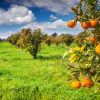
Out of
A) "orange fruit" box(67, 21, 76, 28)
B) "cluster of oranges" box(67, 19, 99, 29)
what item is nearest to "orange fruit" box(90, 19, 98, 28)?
"cluster of oranges" box(67, 19, 99, 29)

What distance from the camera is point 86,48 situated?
6.65m

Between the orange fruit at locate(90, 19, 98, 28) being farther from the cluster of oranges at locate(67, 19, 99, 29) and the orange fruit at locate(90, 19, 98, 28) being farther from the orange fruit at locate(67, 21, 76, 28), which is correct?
the orange fruit at locate(67, 21, 76, 28)

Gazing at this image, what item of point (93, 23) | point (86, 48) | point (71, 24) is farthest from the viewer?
point (86, 48)

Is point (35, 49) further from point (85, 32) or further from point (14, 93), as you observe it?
point (85, 32)

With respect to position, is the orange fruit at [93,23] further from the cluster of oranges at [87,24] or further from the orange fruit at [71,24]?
the orange fruit at [71,24]

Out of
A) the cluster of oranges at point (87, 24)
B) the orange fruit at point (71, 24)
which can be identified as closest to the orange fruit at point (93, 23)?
the cluster of oranges at point (87, 24)

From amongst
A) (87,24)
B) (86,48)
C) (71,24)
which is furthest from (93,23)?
(86,48)

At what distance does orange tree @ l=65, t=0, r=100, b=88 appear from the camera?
5938 mm

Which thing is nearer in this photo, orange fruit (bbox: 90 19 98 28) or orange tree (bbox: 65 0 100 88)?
orange fruit (bbox: 90 19 98 28)

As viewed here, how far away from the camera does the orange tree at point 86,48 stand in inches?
234

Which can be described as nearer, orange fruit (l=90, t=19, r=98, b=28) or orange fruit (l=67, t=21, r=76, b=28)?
orange fruit (l=90, t=19, r=98, b=28)

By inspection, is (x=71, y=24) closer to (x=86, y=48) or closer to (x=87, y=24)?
(x=87, y=24)

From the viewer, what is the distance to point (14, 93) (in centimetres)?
1451

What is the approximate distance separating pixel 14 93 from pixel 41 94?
119cm
